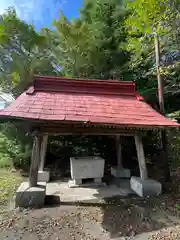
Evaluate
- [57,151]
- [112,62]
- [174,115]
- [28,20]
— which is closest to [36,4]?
[28,20]

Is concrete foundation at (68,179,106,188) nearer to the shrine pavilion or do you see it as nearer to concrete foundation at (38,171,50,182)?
concrete foundation at (38,171,50,182)

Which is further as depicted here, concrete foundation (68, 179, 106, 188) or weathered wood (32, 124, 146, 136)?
concrete foundation (68, 179, 106, 188)

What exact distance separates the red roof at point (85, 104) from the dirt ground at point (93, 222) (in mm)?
1815

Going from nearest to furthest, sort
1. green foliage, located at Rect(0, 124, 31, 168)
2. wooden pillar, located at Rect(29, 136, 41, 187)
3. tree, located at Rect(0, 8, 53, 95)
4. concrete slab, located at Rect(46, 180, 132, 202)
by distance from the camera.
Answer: wooden pillar, located at Rect(29, 136, 41, 187) < concrete slab, located at Rect(46, 180, 132, 202) < green foliage, located at Rect(0, 124, 31, 168) < tree, located at Rect(0, 8, 53, 95)

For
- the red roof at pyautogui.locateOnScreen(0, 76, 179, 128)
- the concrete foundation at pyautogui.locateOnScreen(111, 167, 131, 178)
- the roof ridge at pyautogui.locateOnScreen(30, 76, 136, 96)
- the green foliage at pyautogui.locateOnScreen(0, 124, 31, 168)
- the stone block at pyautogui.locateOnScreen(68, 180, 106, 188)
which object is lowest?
the stone block at pyautogui.locateOnScreen(68, 180, 106, 188)

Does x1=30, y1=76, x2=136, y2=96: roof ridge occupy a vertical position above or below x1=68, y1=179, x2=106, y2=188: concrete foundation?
above

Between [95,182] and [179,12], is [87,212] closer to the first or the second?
[95,182]

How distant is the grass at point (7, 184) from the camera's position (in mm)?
4736

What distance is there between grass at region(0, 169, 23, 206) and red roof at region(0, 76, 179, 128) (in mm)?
2270

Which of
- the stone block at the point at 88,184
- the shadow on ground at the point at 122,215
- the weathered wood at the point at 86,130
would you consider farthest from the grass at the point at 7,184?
the weathered wood at the point at 86,130

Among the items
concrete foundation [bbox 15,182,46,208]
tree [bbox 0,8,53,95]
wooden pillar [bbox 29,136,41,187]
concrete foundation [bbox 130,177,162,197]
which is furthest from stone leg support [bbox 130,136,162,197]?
tree [bbox 0,8,53,95]

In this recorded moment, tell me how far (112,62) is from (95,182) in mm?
5498

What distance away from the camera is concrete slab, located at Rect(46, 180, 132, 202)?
4867 millimetres

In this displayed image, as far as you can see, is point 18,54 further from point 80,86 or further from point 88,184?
point 88,184
